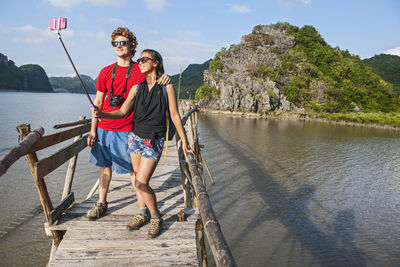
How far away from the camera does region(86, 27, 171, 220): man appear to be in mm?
3234

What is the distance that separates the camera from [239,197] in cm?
1011

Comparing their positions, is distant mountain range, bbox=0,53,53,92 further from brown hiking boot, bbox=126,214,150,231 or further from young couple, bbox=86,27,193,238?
brown hiking boot, bbox=126,214,150,231

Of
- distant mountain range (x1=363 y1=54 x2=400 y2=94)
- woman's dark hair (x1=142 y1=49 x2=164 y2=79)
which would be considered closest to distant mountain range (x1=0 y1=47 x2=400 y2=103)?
distant mountain range (x1=363 y1=54 x2=400 y2=94)

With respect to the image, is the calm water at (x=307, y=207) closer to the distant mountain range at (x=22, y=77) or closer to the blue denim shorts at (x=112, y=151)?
the blue denim shorts at (x=112, y=151)

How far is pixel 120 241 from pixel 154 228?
41 centimetres

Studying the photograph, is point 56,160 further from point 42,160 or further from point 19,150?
point 19,150

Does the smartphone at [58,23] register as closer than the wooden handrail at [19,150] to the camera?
No

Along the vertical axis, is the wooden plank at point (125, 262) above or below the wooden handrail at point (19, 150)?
below

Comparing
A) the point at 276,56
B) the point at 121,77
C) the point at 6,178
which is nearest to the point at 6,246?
the point at 6,178

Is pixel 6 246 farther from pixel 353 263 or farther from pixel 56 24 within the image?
pixel 353 263

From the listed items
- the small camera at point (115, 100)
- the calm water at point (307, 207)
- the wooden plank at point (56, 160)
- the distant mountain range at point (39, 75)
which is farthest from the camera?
the distant mountain range at point (39, 75)

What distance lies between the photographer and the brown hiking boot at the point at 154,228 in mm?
2938

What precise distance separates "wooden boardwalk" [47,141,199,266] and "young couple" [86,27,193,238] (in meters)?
0.15

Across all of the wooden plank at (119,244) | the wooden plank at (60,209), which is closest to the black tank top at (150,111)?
the wooden plank at (119,244)
